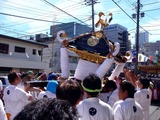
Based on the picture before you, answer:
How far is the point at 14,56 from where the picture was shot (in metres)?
27.3

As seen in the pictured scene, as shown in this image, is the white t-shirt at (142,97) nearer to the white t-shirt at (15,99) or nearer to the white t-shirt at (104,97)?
the white t-shirt at (104,97)

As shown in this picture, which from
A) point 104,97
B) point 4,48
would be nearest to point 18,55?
point 4,48

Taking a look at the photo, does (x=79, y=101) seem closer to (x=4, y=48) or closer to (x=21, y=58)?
(x=4, y=48)

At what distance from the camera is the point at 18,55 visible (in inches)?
1097

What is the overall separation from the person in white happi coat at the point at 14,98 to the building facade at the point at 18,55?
836 inches

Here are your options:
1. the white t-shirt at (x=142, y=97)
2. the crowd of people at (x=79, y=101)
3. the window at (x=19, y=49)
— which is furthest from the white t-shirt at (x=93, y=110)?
the window at (x=19, y=49)

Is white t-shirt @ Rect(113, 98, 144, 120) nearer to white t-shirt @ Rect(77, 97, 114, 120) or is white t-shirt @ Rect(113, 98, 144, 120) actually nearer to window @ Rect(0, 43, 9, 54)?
white t-shirt @ Rect(77, 97, 114, 120)

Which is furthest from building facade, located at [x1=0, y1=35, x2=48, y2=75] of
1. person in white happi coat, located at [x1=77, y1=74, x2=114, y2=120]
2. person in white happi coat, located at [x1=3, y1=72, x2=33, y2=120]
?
person in white happi coat, located at [x1=77, y1=74, x2=114, y2=120]

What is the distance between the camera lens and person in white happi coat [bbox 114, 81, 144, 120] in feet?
10.8

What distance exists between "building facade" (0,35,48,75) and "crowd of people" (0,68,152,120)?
20.6 m

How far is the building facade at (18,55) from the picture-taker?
2572 cm

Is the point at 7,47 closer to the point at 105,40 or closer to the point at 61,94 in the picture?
the point at 105,40

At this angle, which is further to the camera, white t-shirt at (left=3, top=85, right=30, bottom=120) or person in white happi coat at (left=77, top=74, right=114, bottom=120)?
white t-shirt at (left=3, top=85, right=30, bottom=120)

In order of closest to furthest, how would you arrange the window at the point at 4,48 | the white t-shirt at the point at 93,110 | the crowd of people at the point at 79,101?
the crowd of people at the point at 79,101 < the white t-shirt at the point at 93,110 < the window at the point at 4,48
